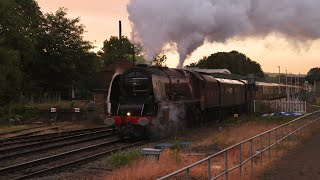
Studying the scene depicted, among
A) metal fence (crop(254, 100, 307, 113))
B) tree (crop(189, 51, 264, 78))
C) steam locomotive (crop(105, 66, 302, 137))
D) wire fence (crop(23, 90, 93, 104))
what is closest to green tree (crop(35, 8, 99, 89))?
wire fence (crop(23, 90, 93, 104))

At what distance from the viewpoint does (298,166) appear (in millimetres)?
13117

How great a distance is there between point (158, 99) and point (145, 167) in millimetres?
9252

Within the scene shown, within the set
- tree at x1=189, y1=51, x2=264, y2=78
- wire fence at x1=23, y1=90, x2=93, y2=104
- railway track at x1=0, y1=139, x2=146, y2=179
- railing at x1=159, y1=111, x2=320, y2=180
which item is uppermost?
tree at x1=189, y1=51, x2=264, y2=78

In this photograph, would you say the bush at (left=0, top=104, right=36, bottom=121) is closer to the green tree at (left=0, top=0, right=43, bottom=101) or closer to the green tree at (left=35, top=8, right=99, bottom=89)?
the green tree at (left=0, top=0, right=43, bottom=101)

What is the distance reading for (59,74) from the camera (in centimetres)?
5384

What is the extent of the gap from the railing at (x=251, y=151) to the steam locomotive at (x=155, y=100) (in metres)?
5.06

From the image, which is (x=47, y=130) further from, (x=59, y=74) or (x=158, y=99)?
(x=59, y=74)

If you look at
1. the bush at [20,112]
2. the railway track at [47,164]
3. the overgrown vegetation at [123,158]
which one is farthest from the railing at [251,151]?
the bush at [20,112]

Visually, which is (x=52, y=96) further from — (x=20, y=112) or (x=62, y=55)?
(x=20, y=112)

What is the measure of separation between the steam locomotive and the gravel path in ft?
21.7

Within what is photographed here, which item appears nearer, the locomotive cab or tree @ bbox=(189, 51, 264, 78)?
the locomotive cab

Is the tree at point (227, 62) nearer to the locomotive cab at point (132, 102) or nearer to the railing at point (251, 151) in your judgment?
the railing at point (251, 151)

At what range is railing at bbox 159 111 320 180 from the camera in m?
9.63

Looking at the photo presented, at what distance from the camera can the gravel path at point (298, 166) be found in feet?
38.1
